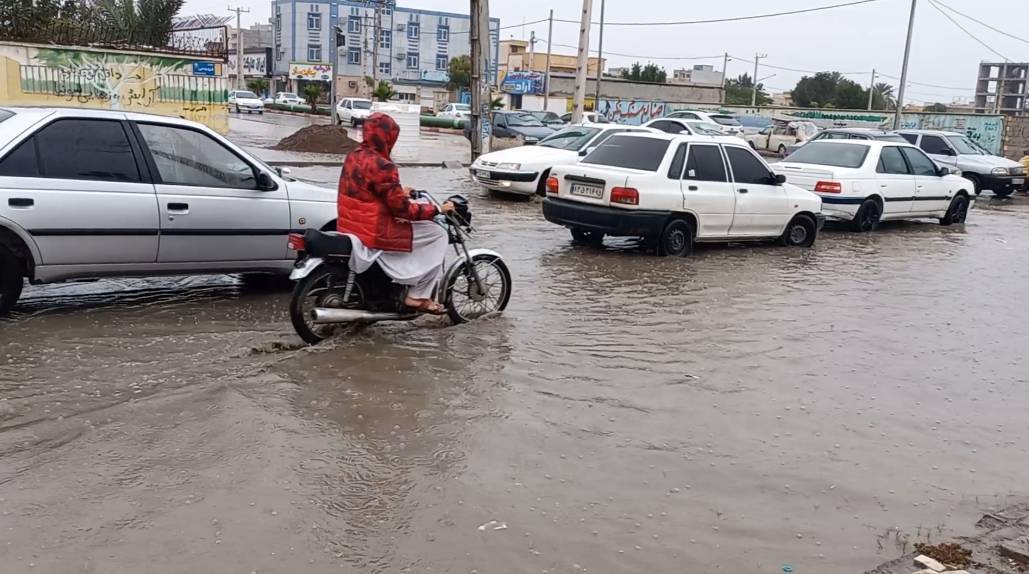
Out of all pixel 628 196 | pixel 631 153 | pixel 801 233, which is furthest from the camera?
pixel 801 233

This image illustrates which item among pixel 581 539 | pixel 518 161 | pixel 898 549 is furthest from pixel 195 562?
pixel 518 161

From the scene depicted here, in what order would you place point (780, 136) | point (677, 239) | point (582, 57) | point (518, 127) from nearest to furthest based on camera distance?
point (677, 239) → point (582, 57) → point (518, 127) → point (780, 136)

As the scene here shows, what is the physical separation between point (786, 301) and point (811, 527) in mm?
5274

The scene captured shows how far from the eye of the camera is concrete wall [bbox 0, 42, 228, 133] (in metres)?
21.0

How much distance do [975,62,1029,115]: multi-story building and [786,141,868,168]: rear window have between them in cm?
4364

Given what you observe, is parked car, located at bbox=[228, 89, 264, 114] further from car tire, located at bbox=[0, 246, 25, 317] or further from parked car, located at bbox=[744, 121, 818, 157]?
car tire, located at bbox=[0, 246, 25, 317]

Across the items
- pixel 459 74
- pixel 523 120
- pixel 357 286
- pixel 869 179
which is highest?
pixel 459 74

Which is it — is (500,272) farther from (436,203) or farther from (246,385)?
(246,385)

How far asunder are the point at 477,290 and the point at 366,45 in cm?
9157

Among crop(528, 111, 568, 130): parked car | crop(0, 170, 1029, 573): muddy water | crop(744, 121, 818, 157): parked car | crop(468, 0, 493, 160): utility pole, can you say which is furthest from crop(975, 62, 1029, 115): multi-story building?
crop(0, 170, 1029, 573): muddy water

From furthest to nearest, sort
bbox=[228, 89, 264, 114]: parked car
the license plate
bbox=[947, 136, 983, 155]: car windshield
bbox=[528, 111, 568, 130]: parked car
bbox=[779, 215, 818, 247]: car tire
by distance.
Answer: bbox=[228, 89, 264, 114]: parked car → bbox=[528, 111, 568, 130]: parked car → bbox=[947, 136, 983, 155]: car windshield → bbox=[779, 215, 818, 247]: car tire → the license plate

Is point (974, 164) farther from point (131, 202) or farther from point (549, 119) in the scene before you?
point (131, 202)

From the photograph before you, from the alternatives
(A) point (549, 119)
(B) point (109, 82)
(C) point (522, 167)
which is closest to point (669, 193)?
(C) point (522, 167)

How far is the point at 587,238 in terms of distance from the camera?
12289 mm
